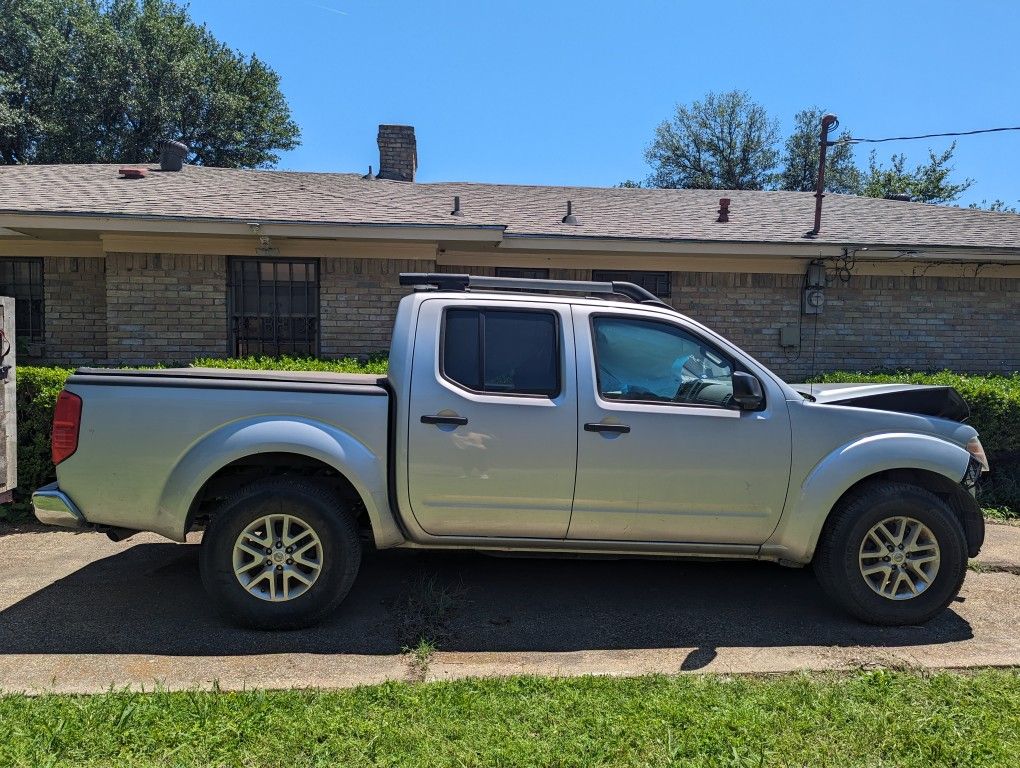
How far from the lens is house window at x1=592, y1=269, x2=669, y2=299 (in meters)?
10.3

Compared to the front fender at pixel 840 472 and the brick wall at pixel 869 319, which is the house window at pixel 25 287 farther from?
the front fender at pixel 840 472

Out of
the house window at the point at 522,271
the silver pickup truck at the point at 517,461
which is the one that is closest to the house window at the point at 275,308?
the house window at the point at 522,271

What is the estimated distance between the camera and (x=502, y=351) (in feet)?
13.6

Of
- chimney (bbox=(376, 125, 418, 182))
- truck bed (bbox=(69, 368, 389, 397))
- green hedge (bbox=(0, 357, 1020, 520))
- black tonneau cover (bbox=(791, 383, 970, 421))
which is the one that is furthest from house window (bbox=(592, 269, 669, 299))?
truck bed (bbox=(69, 368, 389, 397))

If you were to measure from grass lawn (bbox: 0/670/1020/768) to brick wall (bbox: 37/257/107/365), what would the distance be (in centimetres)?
808

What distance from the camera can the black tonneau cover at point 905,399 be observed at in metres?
4.25

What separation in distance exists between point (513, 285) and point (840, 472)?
7.10ft

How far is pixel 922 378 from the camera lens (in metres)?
8.09

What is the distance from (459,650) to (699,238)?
7438mm

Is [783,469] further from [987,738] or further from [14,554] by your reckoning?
[14,554]

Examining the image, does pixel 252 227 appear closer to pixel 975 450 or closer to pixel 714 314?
pixel 714 314

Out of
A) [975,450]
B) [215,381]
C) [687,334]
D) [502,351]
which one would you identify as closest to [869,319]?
[975,450]

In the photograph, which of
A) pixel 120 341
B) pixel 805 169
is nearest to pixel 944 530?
pixel 120 341

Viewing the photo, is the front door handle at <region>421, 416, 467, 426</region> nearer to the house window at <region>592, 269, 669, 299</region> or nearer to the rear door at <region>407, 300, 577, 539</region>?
the rear door at <region>407, 300, 577, 539</region>
